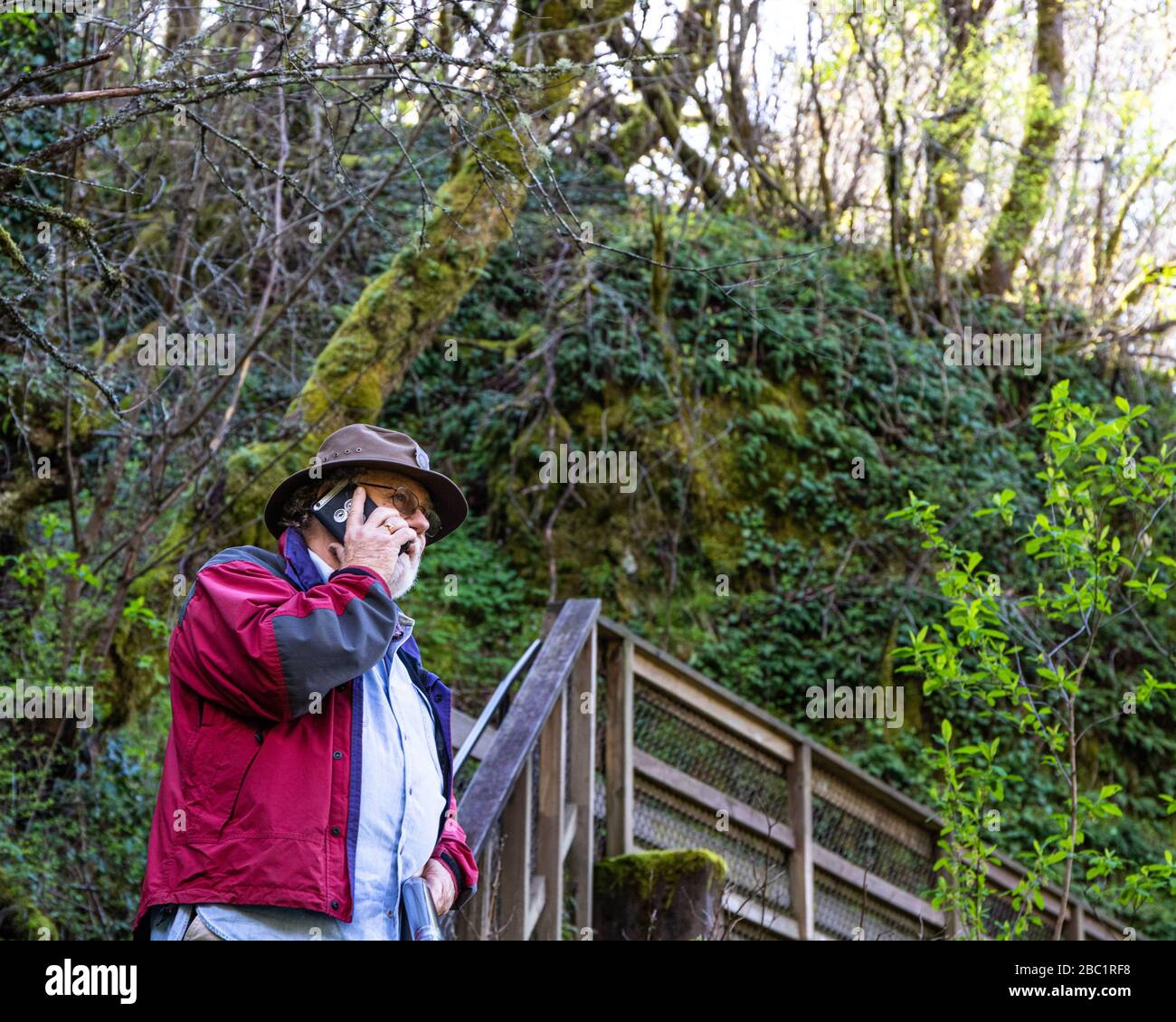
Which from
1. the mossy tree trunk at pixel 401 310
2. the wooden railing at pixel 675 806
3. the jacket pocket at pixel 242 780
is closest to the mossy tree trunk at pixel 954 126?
the mossy tree trunk at pixel 401 310

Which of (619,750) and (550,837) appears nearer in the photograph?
(550,837)

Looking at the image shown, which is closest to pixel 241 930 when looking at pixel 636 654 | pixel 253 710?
pixel 253 710

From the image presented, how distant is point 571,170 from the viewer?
12617 mm

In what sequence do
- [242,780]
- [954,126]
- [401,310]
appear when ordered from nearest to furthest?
[242,780] < [401,310] < [954,126]

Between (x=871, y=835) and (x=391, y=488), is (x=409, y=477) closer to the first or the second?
(x=391, y=488)

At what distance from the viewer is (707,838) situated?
19.5ft

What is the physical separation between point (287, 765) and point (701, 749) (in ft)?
13.8

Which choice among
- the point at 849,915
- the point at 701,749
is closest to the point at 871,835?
the point at 849,915

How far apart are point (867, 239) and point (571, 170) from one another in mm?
3373

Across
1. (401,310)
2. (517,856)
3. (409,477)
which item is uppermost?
(401,310)

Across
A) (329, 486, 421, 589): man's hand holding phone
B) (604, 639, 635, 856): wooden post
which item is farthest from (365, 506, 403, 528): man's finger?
(604, 639, 635, 856): wooden post

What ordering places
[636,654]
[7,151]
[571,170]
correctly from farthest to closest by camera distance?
[571,170] < [7,151] < [636,654]

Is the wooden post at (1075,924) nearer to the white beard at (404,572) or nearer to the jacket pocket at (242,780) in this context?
the white beard at (404,572)
